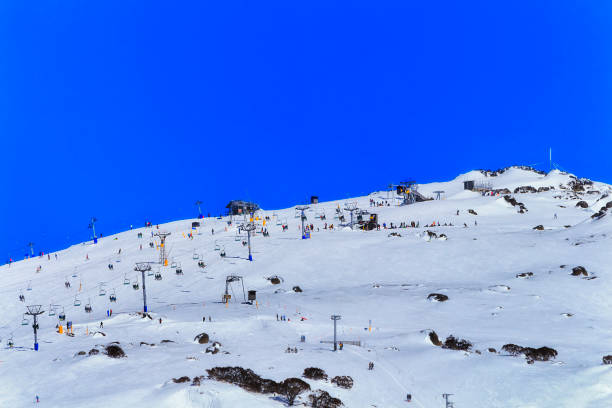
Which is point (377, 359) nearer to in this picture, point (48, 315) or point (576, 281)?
point (576, 281)

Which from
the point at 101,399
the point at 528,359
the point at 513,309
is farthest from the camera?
the point at 513,309

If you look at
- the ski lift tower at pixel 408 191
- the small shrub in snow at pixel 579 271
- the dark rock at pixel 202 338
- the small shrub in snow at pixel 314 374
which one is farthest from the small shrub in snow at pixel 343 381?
the ski lift tower at pixel 408 191

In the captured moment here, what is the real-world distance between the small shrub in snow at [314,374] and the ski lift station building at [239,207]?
263ft

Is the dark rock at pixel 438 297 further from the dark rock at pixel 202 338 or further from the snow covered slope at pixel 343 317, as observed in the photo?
the dark rock at pixel 202 338

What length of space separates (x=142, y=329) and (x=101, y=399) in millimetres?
16166

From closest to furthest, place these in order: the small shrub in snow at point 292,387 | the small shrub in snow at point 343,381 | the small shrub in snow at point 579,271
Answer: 1. the small shrub in snow at point 292,387
2. the small shrub in snow at point 343,381
3. the small shrub in snow at point 579,271

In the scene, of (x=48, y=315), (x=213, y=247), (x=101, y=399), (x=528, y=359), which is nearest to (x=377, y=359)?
(x=528, y=359)

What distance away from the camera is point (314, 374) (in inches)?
1151

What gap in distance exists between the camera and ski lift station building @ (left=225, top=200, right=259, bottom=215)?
10969 cm

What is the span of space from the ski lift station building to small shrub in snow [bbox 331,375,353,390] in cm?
8098

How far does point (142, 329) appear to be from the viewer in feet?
132

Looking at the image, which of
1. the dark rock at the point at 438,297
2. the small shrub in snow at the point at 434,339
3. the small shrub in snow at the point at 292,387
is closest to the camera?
the small shrub in snow at the point at 292,387

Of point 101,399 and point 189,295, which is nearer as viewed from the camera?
point 101,399

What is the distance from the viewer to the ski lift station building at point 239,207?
110m
